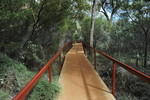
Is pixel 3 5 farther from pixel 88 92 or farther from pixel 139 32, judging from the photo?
pixel 139 32

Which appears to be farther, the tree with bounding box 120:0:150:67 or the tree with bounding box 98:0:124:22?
the tree with bounding box 98:0:124:22

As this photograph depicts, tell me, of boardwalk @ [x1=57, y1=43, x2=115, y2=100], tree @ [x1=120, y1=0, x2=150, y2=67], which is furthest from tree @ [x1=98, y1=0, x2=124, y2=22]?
boardwalk @ [x1=57, y1=43, x2=115, y2=100]

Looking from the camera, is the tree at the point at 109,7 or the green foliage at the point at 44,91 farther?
the tree at the point at 109,7

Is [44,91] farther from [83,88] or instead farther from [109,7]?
[109,7]

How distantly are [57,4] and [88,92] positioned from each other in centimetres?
533

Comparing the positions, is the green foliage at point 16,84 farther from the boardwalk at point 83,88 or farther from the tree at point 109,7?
the tree at point 109,7

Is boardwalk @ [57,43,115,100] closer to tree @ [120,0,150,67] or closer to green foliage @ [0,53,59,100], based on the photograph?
green foliage @ [0,53,59,100]

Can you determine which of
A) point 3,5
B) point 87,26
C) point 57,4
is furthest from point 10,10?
point 87,26

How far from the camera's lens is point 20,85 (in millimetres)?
3693

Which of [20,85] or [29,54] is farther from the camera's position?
[29,54]

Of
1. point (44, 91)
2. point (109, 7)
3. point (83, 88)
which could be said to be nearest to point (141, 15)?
point (83, 88)

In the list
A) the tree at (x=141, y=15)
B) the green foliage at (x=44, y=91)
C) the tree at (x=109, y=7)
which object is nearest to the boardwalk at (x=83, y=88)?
the green foliage at (x=44, y=91)

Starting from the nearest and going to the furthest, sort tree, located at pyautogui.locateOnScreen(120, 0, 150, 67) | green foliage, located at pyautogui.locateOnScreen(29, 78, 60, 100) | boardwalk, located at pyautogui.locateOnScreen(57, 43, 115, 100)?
green foliage, located at pyautogui.locateOnScreen(29, 78, 60, 100) < boardwalk, located at pyautogui.locateOnScreen(57, 43, 115, 100) < tree, located at pyautogui.locateOnScreen(120, 0, 150, 67)

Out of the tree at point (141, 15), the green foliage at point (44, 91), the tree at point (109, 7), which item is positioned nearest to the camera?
the green foliage at point (44, 91)
